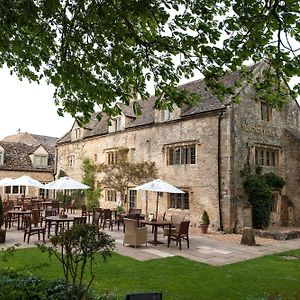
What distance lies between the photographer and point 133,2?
259 inches

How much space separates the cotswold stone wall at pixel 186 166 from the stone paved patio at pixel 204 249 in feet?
12.0

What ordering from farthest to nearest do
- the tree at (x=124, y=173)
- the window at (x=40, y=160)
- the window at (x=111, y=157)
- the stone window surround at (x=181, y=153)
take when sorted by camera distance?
the window at (x=40, y=160), the window at (x=111, y=157), the tree at (x=124, y=173), the stone window surround at (x=181, y=153)

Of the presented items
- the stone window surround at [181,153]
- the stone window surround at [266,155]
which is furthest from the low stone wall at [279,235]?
the stone window surround at [181,153]

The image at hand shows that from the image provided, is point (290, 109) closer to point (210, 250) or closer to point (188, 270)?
point (210, 250)

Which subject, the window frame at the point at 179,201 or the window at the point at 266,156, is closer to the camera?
the window at the point at 266,156

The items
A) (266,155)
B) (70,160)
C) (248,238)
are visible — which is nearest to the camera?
(248,238)

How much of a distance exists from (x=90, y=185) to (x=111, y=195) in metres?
2.64

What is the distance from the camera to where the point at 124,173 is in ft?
79.8

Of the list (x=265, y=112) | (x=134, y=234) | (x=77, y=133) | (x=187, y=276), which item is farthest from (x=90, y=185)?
(x=187, y=276)

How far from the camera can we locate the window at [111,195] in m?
26.0

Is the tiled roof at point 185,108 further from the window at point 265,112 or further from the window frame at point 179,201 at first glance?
the window frame at point 179,201

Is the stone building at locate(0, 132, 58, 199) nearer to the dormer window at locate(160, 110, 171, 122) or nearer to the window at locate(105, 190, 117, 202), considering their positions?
the window at locate(105, 190, 117, 202)

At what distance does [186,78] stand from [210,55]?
1.26 meters

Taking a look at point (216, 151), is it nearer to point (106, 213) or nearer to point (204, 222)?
point (204, 222)
